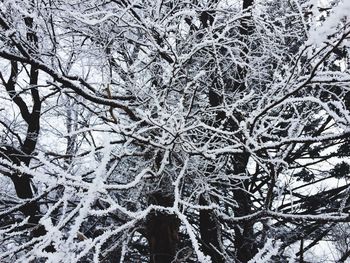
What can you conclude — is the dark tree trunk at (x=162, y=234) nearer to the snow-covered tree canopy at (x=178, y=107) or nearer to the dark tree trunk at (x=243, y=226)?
the snow-covered tree canopy at (x=178, y=107)

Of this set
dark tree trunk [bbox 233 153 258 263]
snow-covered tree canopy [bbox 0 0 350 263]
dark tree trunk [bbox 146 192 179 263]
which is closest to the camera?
snow-covered tree canopy [bbox 0 0 350 263]

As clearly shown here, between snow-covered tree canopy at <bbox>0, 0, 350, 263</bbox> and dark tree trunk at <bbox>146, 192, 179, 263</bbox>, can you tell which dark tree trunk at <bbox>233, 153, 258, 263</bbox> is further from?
dark tree trunk at <bbox>146, 192, 179, 263</bbox>

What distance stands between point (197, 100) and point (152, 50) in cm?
121

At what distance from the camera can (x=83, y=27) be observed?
16.9 feet

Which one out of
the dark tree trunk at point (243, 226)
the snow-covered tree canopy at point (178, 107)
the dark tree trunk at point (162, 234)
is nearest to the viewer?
the snow-covered tree canopy at point (178, 107)

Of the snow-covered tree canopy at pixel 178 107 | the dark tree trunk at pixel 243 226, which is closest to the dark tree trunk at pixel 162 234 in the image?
the snow-covered tree canopy at pixel 178 107

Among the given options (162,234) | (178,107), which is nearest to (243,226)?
(162,234)

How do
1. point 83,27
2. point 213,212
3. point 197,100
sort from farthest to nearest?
1. point 197,100
2. point 83,27
3. point 213,212

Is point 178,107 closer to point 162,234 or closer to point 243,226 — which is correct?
point 162,234

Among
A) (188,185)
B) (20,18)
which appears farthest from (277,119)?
(20,18)

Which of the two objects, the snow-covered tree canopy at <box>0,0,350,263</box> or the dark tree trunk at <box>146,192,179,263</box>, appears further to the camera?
the dark tree trunk at <box>146,192,179,263</box>

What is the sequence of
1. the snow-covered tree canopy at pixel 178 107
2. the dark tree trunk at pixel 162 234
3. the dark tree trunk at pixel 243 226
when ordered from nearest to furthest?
the snow-covered tree canopy at pixel 178 107 < the dark tree trunk at pixel 162 234 < the dark tree trunk at pixel 243 226

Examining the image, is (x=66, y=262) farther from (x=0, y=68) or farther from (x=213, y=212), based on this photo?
(x=0, y=68)

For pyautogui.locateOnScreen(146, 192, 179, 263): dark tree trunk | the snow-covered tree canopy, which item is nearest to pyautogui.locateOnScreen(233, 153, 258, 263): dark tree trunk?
the snow-covered tree canopy
